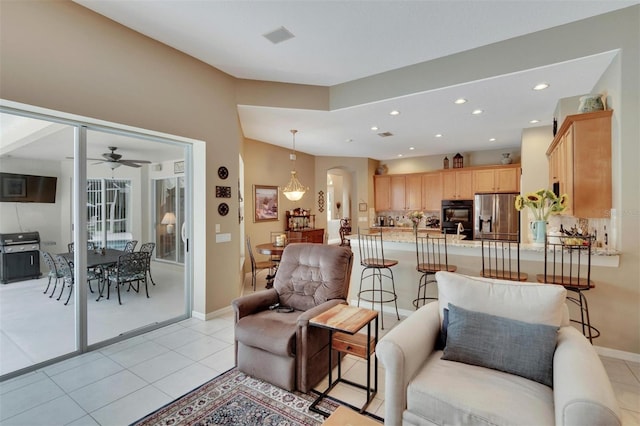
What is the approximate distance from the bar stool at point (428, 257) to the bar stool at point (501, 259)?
40cm

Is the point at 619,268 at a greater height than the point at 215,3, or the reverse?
the point at 215,3

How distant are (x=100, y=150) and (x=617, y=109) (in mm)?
5251

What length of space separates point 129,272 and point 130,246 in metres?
0.38

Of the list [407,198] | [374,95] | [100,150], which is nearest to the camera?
[100,150]

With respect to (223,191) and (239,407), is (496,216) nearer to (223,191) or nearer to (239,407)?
(223,191)

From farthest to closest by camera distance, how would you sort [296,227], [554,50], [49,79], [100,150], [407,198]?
[407,198] → [296,227] → [100,150] → [554,50] → [49,79]

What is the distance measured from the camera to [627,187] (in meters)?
2.81

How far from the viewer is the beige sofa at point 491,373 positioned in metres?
1.37

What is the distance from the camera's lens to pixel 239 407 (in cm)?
223

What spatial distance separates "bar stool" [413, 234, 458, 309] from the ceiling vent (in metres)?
2.76

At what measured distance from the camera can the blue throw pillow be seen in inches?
67.3

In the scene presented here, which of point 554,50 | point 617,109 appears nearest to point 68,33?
point 554,50

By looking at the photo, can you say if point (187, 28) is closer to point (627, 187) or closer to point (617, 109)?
point (617, 109)

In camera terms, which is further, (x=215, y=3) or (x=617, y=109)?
(x=617, y=109)
